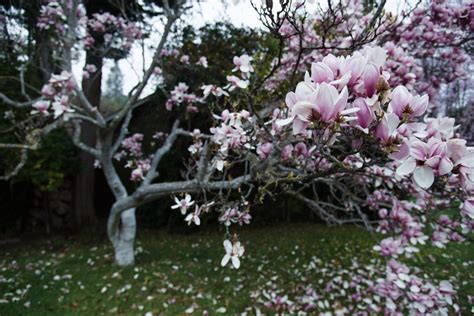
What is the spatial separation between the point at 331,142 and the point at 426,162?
0.25 meters

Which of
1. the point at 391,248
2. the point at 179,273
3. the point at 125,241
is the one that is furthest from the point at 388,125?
the point at 125,241

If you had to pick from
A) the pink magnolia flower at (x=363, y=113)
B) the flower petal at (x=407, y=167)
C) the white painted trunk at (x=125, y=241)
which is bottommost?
the white painted trunk at (x=125, y=241)

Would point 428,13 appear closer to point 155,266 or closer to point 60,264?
point 155,266

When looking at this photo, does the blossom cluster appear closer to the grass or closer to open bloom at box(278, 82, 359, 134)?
the grass

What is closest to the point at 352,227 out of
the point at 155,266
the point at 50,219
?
the point at 155,266

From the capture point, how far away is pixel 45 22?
4246 mm

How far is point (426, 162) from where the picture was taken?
854mm

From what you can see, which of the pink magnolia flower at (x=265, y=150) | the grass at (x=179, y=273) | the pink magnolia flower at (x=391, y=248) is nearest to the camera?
the pink magnolia flower at (x=265, y=150)

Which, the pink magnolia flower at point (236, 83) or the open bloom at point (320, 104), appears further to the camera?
the pink magnolia flower at point (236, 83)

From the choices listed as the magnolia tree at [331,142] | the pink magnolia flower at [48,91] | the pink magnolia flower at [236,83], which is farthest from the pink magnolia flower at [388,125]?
the pink magnolia flower at [48,91]

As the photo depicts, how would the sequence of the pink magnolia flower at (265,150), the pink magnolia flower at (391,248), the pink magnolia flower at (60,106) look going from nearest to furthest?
the pink magnolia flower at (265,150), the pink magnolia flower at (391,248), the pink magnolia flower at (60,106)

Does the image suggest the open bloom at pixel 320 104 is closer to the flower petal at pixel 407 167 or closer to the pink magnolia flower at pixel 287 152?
the flower petal at pixel 407 167

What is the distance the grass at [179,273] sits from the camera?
3178mm

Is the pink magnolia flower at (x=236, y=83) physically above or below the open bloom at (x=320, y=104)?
Result: above
